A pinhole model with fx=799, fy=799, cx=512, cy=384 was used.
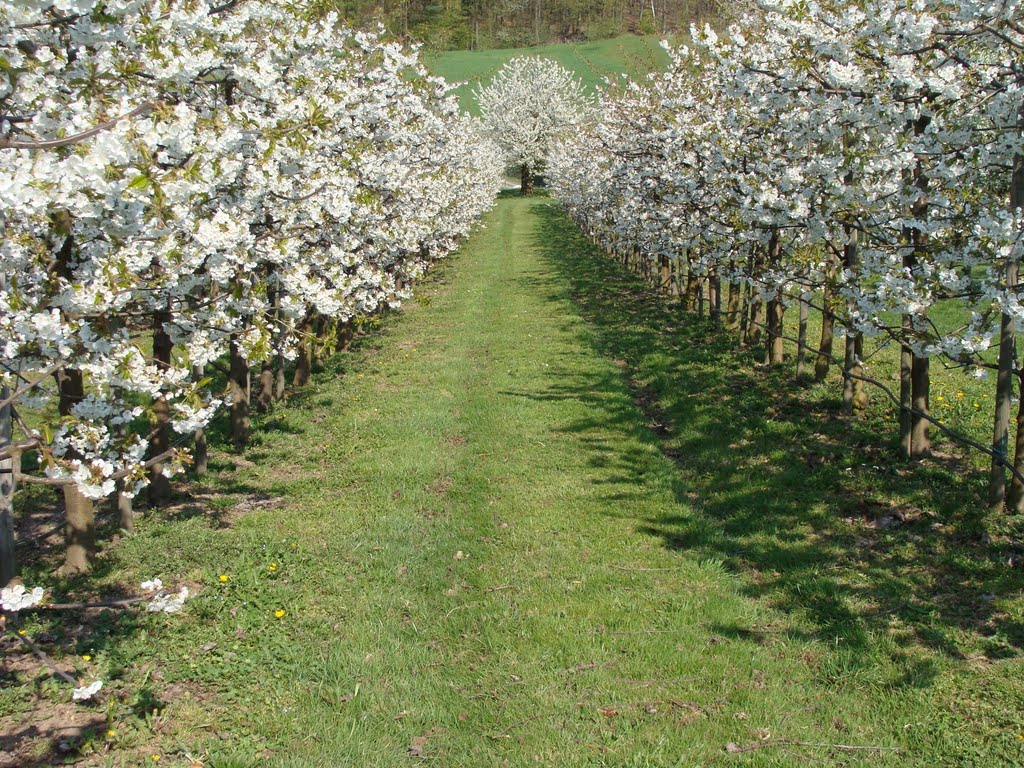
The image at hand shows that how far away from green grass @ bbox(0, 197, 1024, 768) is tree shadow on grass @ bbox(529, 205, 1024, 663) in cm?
3

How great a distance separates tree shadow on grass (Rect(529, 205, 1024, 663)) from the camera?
20.5 ft

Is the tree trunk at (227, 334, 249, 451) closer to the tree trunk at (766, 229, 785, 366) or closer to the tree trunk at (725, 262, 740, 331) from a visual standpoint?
the tree trunk at (766, 229, 785, 366)

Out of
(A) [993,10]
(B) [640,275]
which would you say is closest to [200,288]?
(A) [993,10]

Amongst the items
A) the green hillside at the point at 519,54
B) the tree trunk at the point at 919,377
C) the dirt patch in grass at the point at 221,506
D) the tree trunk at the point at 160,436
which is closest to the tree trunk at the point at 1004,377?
the tree trunk at the point at 919,377

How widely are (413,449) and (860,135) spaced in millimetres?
6436

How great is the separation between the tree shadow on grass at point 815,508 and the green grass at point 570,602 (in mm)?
34

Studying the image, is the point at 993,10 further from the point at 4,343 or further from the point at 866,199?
the point at 4,343

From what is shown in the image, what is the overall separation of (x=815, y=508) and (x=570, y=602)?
315cm

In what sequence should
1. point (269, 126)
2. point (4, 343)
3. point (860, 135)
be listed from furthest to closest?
point (860, 135)
point (269, 126)
point (4, 343)

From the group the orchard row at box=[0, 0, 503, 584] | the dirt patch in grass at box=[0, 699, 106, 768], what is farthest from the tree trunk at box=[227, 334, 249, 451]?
the dirt patch in grass at box=[0, 699, 106, 768]

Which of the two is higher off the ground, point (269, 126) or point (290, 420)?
point (269, 126)

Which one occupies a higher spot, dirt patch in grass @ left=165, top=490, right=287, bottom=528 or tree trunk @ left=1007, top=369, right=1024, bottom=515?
tree trunk @ left=1007, top=369, right=1024, bottom=515

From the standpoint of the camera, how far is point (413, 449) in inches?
408

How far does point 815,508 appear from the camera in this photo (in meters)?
8.20
